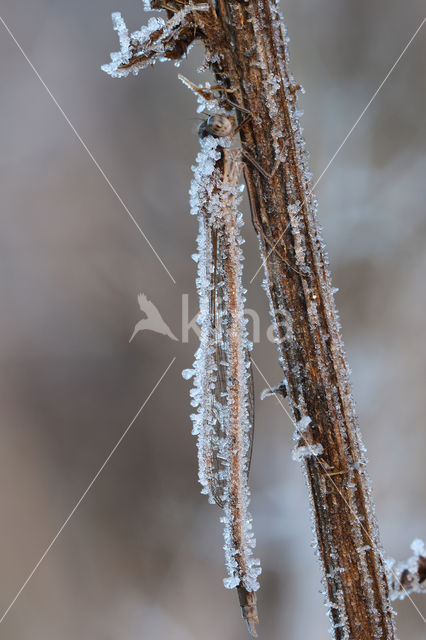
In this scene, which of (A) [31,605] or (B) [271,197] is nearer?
(B) [271,197]

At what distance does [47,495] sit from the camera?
2.14 ft

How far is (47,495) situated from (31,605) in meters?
0.13

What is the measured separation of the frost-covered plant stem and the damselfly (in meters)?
0.02

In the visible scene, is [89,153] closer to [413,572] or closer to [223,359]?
[223,359]

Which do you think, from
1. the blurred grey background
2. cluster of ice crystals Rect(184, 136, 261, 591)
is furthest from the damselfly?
the blurred grey background

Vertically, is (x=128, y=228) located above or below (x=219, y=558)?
above

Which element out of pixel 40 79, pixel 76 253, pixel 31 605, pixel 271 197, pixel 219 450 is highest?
pixel 40 79

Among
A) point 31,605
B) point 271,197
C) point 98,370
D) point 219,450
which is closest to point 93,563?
point 31,605

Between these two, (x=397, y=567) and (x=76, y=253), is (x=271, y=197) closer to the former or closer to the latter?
(x=397, y=567)

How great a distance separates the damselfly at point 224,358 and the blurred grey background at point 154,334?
30 centimetres

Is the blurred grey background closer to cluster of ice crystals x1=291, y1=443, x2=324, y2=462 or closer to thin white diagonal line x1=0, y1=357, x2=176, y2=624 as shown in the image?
thin white diagonal line x1=0, y1=357, x2=176, y2=624

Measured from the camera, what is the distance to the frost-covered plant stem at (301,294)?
0.34 m

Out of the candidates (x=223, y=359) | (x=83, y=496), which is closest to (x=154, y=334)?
(x=83, y=496)

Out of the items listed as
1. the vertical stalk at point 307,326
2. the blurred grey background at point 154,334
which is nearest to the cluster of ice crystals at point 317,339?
the vertical stalk at point 307,326
